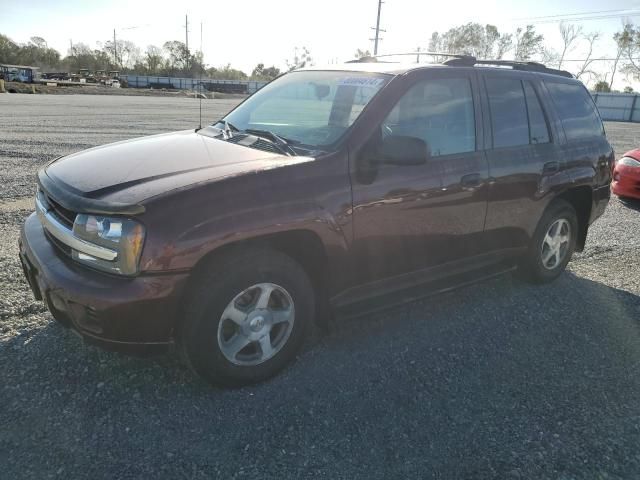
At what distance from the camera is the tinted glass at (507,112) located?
3822 mm

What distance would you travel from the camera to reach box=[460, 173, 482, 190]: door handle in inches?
139

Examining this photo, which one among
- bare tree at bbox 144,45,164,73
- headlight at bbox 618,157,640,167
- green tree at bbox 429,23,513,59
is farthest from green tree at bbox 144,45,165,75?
headlight at bbox 618,157,640,167

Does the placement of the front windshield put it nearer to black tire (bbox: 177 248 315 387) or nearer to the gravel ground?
black tire (bbox: 177 248 315 387)

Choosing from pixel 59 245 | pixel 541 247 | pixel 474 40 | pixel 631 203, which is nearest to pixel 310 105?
pixel 59 245

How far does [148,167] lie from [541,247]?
3429 millimetres

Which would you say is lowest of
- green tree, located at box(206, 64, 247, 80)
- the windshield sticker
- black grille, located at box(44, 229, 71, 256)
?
black grille, located at box(44, 229, 71, 256)

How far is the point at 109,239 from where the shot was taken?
2.39 m

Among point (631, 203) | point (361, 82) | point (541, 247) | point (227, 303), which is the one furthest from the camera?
point (631, 203)

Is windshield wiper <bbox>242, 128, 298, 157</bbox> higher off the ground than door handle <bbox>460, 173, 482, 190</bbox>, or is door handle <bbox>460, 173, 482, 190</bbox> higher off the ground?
windshield wiper <bbox>242, 128, 298, 157</bbox>

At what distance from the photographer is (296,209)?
273 cm

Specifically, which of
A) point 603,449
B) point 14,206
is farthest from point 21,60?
point 603,449

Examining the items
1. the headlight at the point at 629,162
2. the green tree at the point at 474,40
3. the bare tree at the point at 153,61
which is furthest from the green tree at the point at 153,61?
the headlight at the point at 629,162

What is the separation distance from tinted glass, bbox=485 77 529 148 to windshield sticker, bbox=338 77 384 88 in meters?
1.03

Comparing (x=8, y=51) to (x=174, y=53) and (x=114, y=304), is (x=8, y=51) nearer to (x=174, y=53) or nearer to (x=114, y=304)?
(x=174, y=53)
